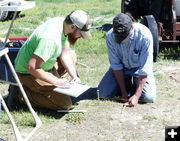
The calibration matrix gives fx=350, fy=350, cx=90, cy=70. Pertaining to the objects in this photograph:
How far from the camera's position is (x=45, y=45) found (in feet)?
12.8

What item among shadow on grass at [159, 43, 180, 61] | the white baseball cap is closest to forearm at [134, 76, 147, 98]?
the white baseball cap

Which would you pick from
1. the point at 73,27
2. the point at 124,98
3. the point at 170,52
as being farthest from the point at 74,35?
the point at 170,52

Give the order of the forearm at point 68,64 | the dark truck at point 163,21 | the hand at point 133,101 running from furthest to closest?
the dark truck at point 163,21 → the forearm at point 68,64 → the hand at point 133,101

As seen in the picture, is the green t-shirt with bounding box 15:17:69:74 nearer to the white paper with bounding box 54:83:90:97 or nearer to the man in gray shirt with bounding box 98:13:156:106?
the white paper with bounding box 54:83:90:97

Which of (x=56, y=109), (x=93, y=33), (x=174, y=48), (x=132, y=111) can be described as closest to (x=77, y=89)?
(x=56, y=109)

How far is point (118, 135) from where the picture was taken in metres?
3.89

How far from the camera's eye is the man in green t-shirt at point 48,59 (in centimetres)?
395

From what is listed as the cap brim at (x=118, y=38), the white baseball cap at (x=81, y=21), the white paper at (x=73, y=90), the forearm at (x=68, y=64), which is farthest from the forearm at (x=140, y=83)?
the white baseball cap at (x=81, y=21)

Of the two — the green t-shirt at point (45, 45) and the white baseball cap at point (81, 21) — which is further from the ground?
the white baseball cap at point (81, 21)

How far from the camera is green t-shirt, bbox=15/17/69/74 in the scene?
12.8 feet

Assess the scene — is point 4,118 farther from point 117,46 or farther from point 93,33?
point 93,33

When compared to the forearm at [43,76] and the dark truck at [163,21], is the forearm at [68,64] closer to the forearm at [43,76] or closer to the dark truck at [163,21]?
the forearm at [43,76]

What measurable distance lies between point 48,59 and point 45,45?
29 centimetres

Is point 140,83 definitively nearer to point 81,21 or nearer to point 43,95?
point 81,21
